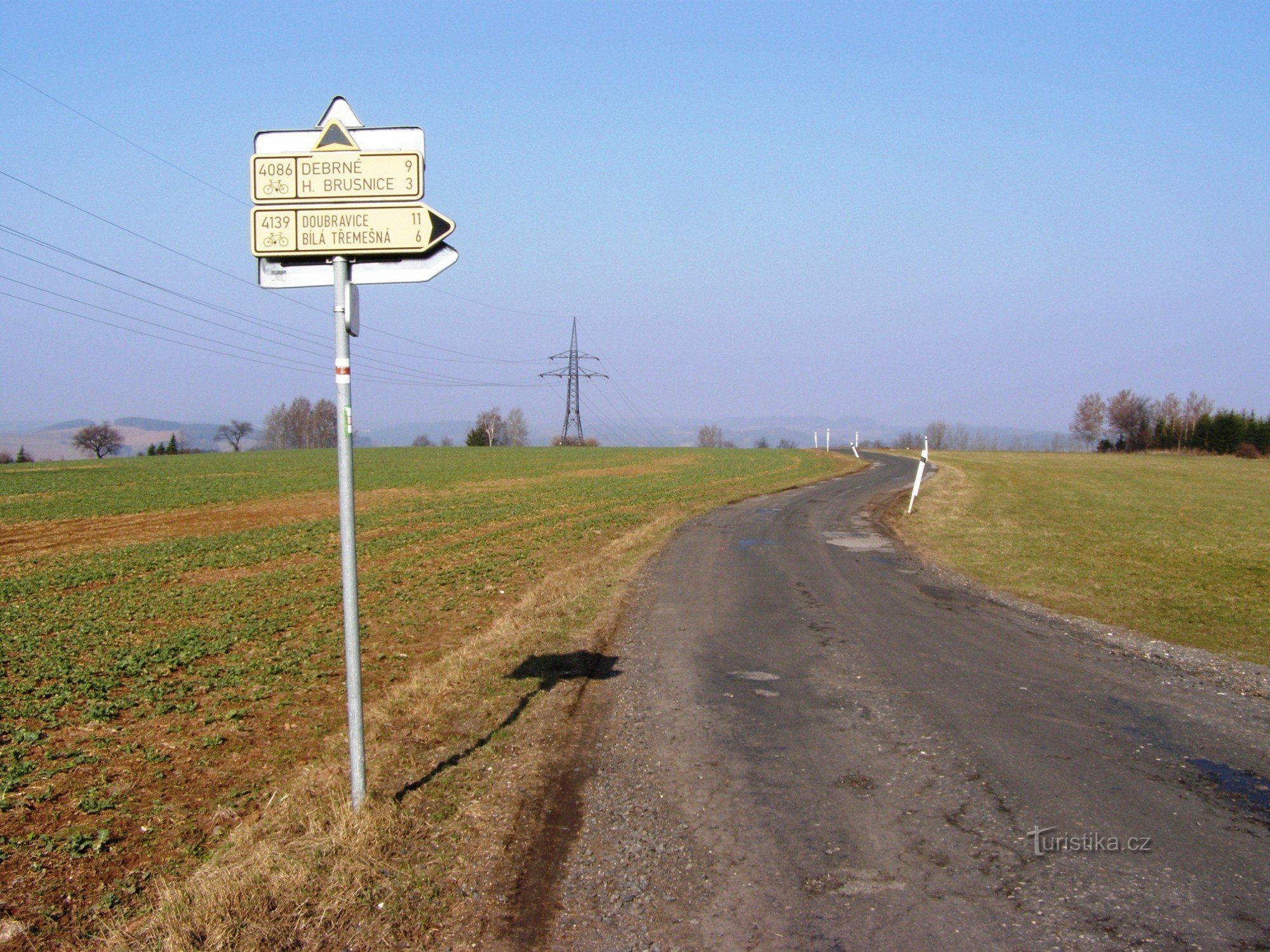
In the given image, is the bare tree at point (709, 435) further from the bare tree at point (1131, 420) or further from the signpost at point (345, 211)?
the signpost at point (345, 211)

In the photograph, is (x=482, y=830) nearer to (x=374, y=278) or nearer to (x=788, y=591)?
(x=374, y=278)

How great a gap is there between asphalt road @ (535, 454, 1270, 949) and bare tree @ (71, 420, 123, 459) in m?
134

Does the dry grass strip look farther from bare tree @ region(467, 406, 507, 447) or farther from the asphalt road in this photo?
bare tree @ region(467, 406, 507, 447)

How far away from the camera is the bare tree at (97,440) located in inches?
4771

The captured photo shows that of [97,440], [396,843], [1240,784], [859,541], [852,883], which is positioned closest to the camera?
[852,883]

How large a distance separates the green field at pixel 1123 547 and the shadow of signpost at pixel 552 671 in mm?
6790

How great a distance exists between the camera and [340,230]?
4832 mm

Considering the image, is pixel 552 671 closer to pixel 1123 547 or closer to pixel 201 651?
pixel 201 651

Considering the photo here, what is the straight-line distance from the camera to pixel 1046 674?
8.22 m

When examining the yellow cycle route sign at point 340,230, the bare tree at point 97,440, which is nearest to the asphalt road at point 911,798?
the yellow cycle route sign at point 340,230

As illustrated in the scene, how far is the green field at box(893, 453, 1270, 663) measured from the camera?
11.7 metres

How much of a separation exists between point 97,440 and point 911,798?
139396mm

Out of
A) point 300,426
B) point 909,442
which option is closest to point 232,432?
point 300,426

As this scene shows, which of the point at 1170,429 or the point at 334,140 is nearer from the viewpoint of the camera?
the point at 334,140
